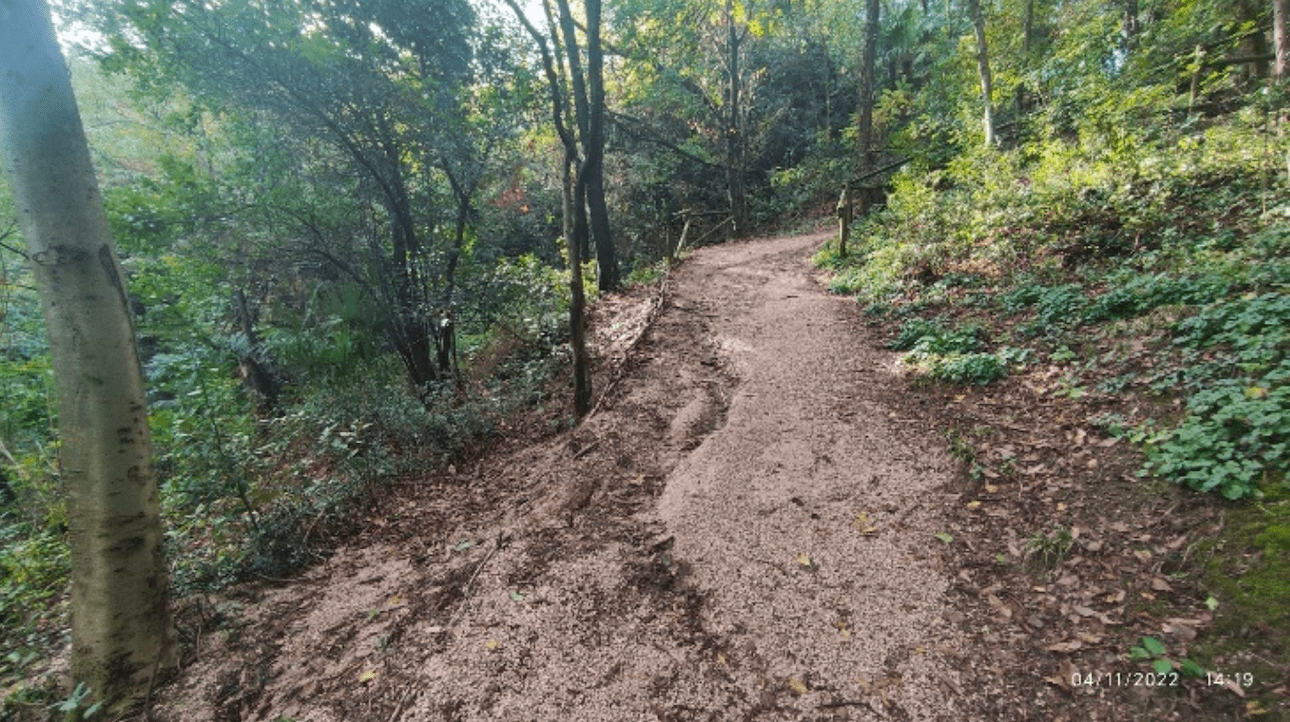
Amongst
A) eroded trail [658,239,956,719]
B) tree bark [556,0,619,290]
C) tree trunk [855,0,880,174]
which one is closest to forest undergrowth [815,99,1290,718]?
eroded trail [658,239,956,719]

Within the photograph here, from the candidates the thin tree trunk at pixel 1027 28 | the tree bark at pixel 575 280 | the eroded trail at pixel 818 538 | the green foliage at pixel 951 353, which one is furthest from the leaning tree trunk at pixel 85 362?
the thin tree trunk at pixel 1027 28

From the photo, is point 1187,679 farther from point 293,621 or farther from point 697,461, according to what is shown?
point 293,621

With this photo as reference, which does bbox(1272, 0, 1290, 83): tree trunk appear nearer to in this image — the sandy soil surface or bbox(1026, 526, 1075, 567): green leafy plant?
the sandy soil surface

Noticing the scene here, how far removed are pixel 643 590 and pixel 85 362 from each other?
3.52m

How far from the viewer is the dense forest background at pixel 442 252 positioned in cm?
459

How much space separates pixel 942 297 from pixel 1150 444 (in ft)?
13.4

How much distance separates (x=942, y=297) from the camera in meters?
7.41

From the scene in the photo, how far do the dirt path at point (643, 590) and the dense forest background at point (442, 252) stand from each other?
3.17ft

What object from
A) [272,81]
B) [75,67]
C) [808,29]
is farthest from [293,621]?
[808,29]

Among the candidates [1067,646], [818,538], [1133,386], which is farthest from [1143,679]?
[1133,386]

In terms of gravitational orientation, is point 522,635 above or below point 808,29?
below

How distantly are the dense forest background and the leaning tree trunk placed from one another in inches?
33.6

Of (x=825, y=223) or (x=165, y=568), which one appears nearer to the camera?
(x=165, y=568)

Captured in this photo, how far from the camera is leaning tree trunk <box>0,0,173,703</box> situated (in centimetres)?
283
